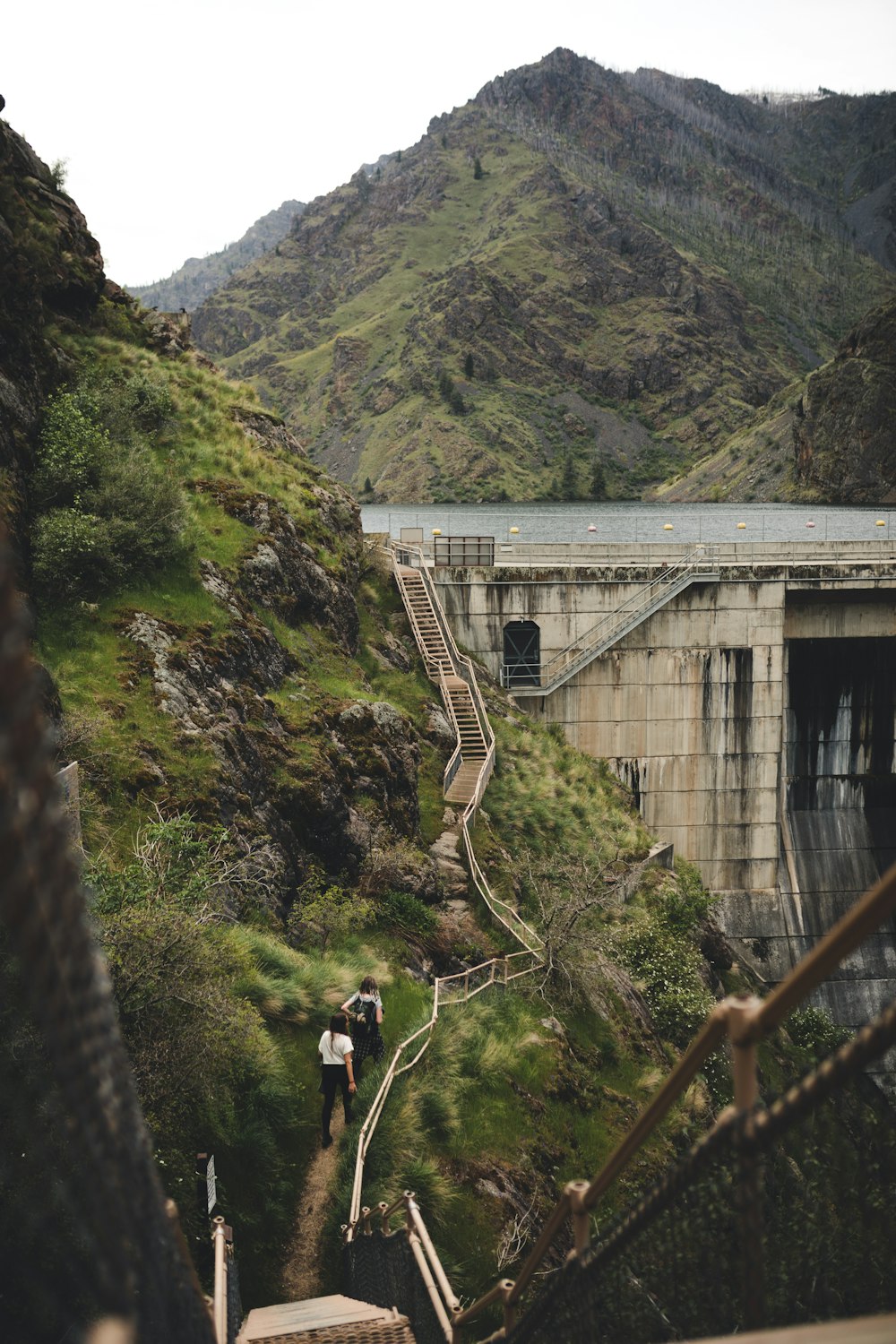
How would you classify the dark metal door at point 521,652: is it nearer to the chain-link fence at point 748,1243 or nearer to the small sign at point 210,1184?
the small sign at point 210,1184

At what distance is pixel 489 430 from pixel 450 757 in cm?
13117

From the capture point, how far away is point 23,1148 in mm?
6465

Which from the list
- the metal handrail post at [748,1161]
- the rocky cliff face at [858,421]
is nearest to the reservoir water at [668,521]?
the rocky cliff face at [858,421]

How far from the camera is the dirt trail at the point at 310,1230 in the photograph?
378 inches

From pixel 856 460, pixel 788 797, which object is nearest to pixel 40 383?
pixel 788 797

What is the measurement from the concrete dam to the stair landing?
22057 millimetres

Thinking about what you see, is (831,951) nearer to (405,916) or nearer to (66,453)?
(405,916)

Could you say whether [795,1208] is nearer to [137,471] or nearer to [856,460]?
[137,471]

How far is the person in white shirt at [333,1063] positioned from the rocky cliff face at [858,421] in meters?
107

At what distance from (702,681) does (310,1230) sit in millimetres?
22461

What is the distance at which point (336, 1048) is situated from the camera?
1101 cm

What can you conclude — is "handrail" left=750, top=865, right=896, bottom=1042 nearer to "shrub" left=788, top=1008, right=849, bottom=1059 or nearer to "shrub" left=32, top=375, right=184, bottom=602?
"shrub" left=32, top=375, right=184, bottom=602

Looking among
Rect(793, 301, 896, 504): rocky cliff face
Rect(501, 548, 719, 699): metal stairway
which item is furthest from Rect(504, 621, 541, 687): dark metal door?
Rect(793, 301, 896, 504): rocky cliff face

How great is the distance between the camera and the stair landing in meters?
7.16
